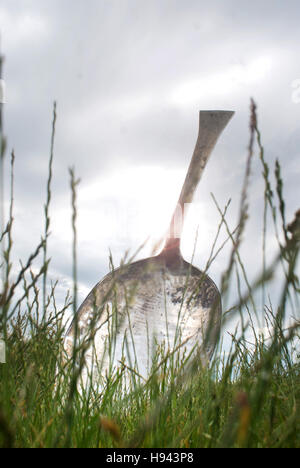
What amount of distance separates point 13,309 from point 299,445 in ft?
2.57

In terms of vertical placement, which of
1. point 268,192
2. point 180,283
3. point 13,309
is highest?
point 268,192

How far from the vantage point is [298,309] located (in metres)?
1.18

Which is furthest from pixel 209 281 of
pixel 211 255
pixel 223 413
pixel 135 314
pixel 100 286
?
pixel 211 255

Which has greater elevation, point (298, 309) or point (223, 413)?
point (298, 309)

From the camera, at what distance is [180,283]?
3.78 metres

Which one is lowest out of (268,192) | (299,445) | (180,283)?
(180,283)
